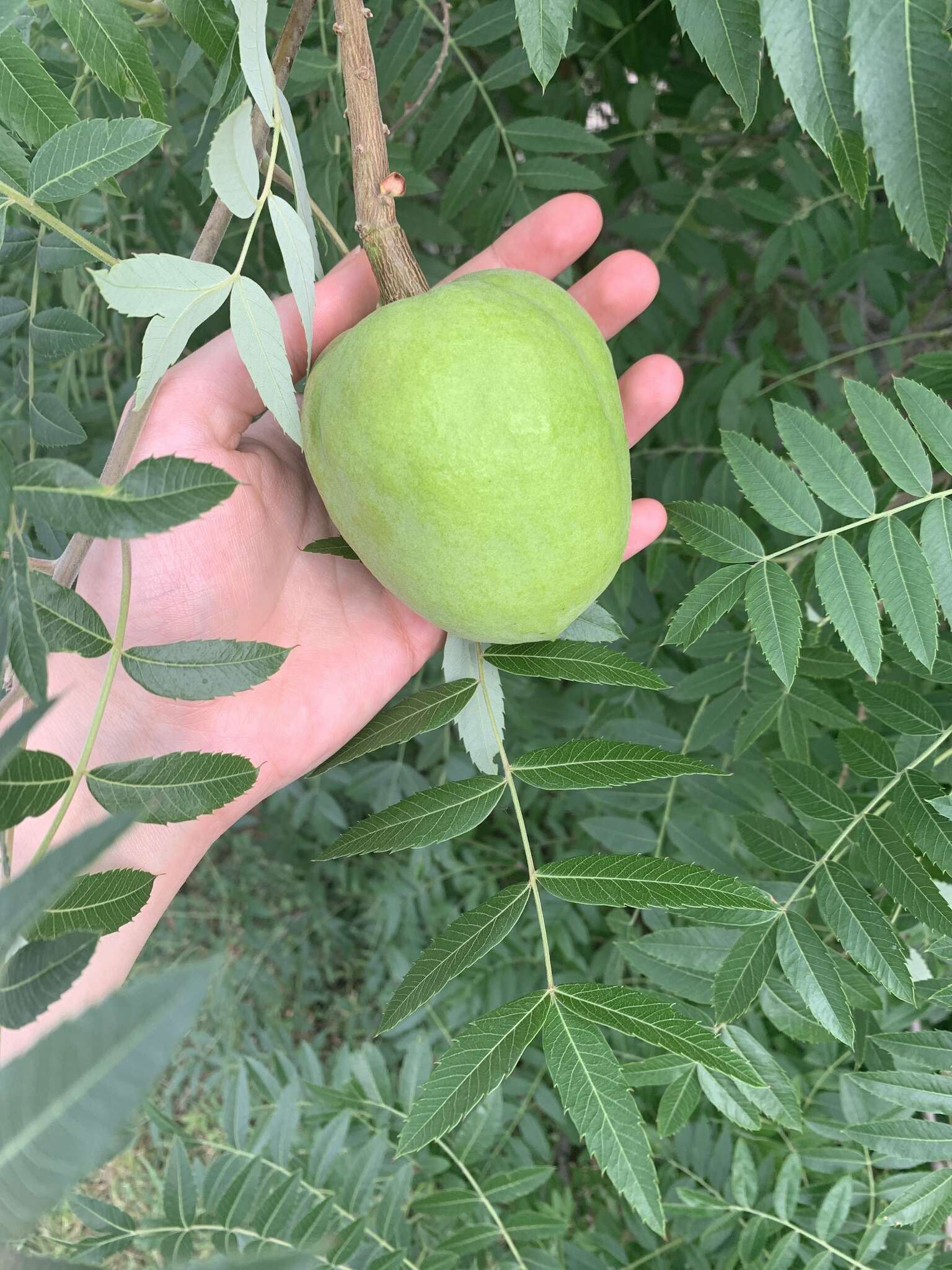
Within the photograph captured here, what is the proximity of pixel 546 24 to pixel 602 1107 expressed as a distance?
1.06 metres

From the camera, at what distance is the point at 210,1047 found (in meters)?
2.99

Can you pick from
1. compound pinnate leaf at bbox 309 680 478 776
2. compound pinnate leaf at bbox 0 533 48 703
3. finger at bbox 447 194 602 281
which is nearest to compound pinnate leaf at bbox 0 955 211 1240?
compound pinnate leaf at bbox 0 533 48 703

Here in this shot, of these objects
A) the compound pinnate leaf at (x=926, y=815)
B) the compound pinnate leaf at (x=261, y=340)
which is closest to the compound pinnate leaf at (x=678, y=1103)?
the compound pinnate leaf at (x=926, y=815)

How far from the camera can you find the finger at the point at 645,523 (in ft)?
5.09

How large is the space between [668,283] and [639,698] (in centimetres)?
93

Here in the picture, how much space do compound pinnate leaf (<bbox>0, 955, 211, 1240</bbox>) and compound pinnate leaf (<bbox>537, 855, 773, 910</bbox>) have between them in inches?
27.1

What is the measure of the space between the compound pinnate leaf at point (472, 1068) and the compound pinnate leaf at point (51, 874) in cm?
55

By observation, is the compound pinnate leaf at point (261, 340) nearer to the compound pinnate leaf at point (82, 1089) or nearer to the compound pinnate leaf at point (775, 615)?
the compound pinnate leaf at point (775, 615)

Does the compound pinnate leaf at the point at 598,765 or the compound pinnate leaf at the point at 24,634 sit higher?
the compound pinnate leaf at the point at 24,634

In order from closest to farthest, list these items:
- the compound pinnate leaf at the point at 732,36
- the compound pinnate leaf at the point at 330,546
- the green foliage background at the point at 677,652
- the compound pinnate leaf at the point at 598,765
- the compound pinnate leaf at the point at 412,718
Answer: the compound pinnate leaf at the point at 732,36
the green foliage background at the point at 677,652
the compound pinnate leaf at the point at 598,765
the compound pinnate leaf at the point at 412,718
the compound pinnate leaf at the point at 330,546

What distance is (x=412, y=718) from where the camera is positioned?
4.08 feet

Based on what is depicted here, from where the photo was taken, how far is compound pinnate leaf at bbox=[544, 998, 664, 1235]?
88 cm

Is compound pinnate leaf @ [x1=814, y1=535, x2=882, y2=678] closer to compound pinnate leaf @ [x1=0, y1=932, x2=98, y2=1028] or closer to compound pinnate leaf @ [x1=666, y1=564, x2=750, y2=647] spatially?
compound pinnate leaf @ [x1=666, y1=564, x2=750, y2=647]

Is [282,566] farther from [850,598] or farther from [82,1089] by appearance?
[82,1089]
